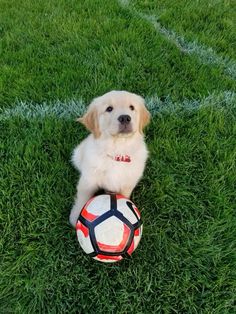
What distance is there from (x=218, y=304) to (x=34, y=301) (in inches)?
42.2

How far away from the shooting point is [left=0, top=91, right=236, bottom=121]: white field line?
314cm

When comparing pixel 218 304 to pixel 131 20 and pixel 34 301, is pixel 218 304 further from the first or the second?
pixel 131 20

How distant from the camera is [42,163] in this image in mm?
2781

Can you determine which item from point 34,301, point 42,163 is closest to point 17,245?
point 34,301

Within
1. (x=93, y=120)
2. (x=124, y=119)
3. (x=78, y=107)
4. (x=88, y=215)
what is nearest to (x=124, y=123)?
(x=124, y=119)

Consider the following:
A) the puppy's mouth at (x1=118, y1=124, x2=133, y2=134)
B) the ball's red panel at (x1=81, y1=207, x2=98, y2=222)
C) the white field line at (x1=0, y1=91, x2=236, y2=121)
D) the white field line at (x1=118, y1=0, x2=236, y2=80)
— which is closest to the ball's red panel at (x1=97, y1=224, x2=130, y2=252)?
the ball's red panel at (x1=81, y1=207, x2=98, y2=222)

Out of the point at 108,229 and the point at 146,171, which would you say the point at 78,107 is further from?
the point at 108,229

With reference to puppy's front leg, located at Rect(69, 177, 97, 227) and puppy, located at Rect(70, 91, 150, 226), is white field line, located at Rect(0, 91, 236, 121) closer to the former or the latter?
puppy, located at Rect(70, 91, 150, 226)

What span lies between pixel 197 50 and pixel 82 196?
2.33 meters

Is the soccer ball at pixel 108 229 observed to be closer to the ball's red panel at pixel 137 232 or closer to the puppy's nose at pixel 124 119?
the ball's red panel at pixel 137 232

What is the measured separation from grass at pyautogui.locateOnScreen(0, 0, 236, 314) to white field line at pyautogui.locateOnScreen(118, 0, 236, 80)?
0.24 ft

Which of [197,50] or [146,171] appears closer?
[146,171]

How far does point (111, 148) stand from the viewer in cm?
241

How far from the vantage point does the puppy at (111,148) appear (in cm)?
231
